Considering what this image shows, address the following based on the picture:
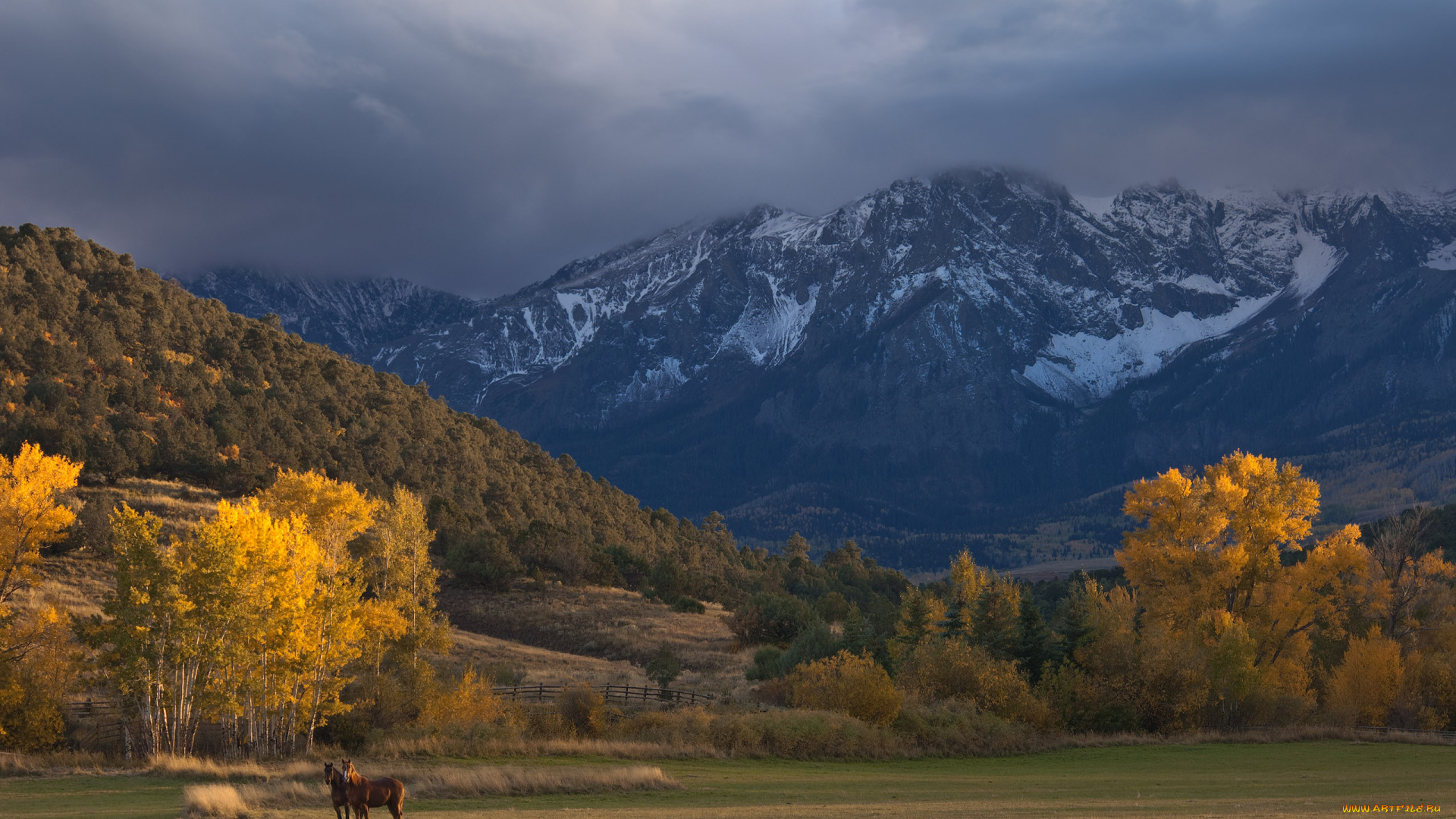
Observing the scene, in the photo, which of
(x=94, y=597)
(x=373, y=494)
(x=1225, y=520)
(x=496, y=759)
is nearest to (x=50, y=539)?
(x=94, y=597)

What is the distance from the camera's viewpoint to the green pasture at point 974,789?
25375 millimetres

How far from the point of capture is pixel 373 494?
9281 centimetres

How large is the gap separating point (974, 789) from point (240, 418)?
83.2 metres

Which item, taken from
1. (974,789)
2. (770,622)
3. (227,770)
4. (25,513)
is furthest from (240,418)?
(974,789)

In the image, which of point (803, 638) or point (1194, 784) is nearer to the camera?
point (1194, 784)

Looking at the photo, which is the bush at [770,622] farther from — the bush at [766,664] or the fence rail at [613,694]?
the fence rail at [613,694]

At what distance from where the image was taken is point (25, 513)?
41062 mm

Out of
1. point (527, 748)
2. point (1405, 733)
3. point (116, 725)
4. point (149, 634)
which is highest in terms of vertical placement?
point (149, 634)

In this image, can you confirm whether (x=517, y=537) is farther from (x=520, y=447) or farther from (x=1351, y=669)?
(x=1351, y=669)

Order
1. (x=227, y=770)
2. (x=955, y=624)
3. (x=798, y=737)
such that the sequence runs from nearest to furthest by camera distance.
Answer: (x=227, y=770) < (x=798, y=737) < (x=955, y=624)

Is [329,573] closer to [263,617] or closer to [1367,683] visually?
[263,617]

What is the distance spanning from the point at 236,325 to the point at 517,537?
1802 inches

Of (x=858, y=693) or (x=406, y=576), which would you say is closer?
(x=858, y=693)

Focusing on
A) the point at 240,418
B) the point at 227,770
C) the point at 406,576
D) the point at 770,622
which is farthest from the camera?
the point at 240,418
